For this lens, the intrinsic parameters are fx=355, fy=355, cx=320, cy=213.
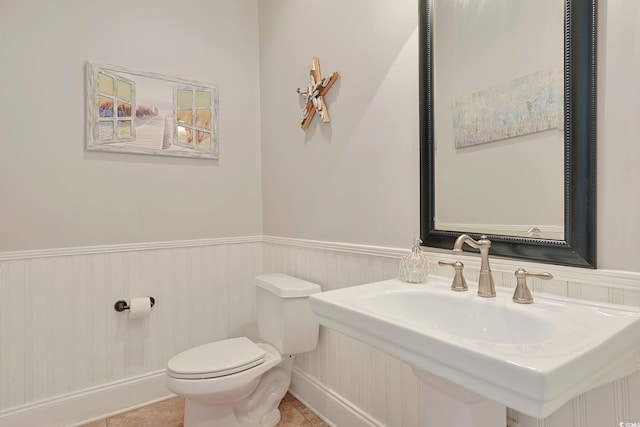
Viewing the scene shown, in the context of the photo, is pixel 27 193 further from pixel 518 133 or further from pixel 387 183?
pixel 518 133

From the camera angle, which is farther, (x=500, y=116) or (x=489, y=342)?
(x=500, y=116)

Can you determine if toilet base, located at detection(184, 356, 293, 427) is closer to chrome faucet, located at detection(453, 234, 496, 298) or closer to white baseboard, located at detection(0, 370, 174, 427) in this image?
white baseboard, located at detection(0, 370, 174, 427)

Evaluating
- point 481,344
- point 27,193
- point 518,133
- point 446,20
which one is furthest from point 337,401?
point 27,193

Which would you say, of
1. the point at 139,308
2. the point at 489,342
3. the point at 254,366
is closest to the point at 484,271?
the point at 489,342

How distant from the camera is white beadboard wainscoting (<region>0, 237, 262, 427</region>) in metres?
1.81

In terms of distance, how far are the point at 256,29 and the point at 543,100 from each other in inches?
82.7

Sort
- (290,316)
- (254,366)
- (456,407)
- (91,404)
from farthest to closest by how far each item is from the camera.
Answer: (91,404)
(290,316)
(254,366)
(456,407)

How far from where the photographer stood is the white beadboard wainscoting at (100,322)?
181 cm

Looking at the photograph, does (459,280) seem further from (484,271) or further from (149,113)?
(149,113)

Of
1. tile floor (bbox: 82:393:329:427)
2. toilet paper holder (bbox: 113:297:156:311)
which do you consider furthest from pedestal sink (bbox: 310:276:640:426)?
toilet paper holder (bbox: 113:297:156:311)

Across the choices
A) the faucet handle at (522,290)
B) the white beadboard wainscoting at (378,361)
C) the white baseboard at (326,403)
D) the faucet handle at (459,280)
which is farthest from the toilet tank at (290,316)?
the faucet handle at (522,290)

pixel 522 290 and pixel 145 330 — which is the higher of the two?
pixel 522 290

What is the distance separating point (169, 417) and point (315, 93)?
76.8 inches

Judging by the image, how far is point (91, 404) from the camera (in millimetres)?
1956
